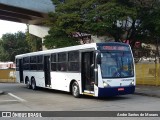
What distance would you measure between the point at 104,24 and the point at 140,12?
305 cm

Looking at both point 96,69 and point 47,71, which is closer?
point 96,69

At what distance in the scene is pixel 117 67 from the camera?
16.5 m

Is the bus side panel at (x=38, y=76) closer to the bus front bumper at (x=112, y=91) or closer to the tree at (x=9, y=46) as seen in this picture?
the bus front bumper at (x=112, y=91)

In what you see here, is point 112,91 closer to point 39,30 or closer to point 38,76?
point 38,76

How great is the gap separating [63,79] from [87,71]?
8.96 ft

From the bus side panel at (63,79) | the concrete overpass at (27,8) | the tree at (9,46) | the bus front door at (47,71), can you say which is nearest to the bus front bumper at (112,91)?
the bus side panel at (63,79)

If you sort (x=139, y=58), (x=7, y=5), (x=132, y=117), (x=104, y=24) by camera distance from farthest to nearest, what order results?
(x=7, y=5) → (x=139, y=58) → (x=104, y=24) → (x=132, y=117)

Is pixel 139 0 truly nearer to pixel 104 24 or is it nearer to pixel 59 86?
pixel 104 24

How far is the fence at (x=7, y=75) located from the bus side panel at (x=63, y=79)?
21.6 m

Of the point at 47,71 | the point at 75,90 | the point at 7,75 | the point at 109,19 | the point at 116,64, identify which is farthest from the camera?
the point at 7,75

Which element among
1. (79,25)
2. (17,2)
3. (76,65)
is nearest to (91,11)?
(79,25)

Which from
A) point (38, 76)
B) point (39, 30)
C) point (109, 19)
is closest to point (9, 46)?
point (39, 30)

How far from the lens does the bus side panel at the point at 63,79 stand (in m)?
18.0

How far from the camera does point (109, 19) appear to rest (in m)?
23.3
